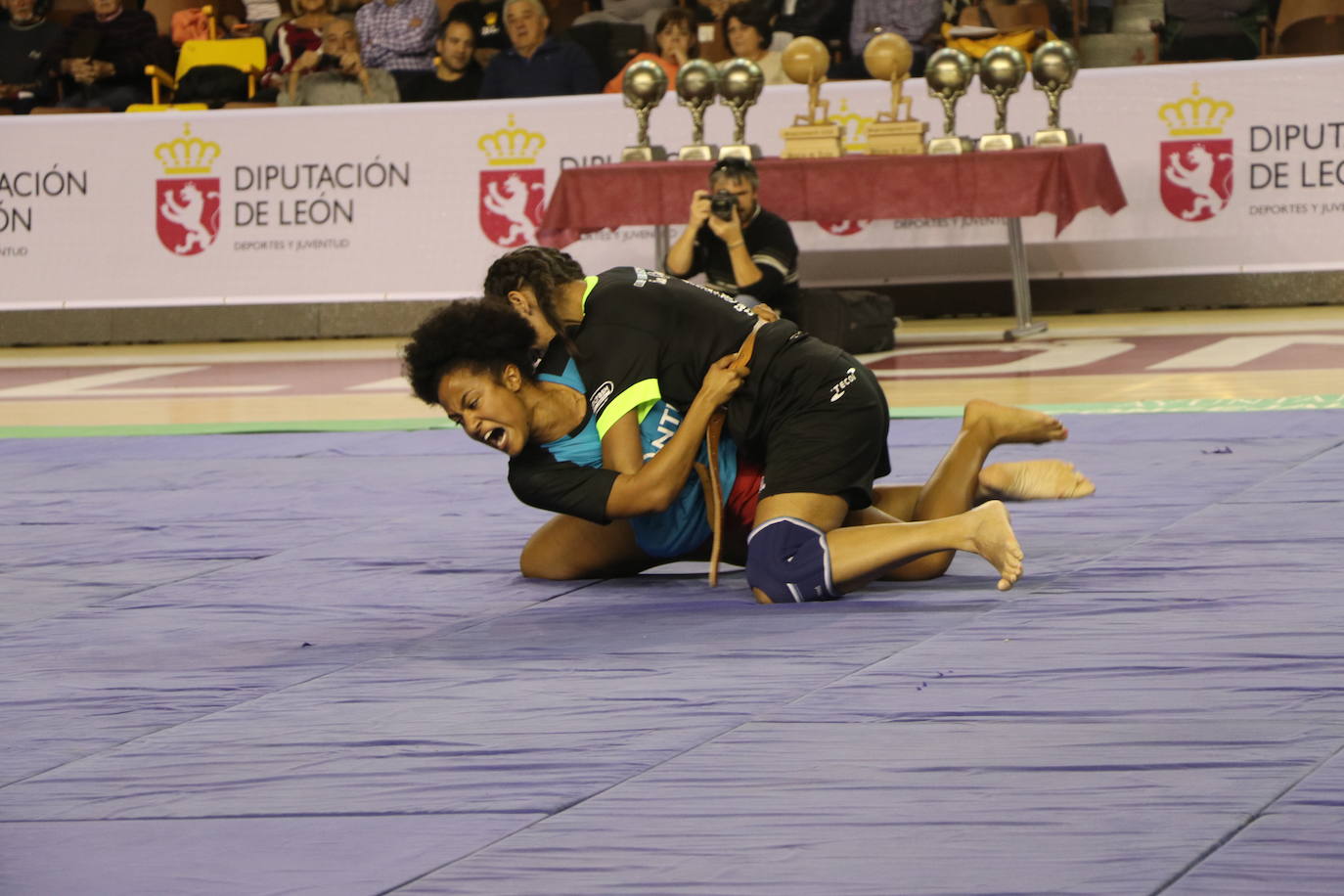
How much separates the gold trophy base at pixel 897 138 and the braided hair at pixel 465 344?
5.75m

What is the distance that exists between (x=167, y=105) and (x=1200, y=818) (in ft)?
34.0

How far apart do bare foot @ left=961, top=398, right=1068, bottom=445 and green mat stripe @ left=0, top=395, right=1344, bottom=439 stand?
7.25ft

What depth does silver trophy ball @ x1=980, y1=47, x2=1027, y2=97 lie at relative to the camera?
9383mm

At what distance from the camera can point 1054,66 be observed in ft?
30.8

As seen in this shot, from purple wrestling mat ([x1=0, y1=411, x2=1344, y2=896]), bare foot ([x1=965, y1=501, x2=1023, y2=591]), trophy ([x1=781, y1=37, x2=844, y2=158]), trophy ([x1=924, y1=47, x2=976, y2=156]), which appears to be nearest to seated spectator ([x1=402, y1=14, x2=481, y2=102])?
trophy ([x1=781, y1=37, x2=844, y2=158])

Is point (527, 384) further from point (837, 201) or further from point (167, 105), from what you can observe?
point (167, 105)

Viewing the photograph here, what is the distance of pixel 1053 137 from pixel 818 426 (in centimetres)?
576

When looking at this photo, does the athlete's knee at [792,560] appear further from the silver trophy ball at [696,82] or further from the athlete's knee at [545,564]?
the silver trophy ball at [696,82]

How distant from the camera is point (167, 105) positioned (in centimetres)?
1188

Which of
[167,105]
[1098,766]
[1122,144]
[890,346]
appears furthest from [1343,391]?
[167,105]

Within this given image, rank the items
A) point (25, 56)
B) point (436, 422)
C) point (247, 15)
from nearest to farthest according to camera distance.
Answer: point (436, 422) → point (25, 56) → point (247, 15)

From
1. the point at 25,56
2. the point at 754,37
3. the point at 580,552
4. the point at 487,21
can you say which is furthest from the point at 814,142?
the point at 25,56

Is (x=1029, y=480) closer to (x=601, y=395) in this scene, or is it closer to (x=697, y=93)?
(x=601, y=395)

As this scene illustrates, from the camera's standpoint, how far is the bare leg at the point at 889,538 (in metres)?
3.82
